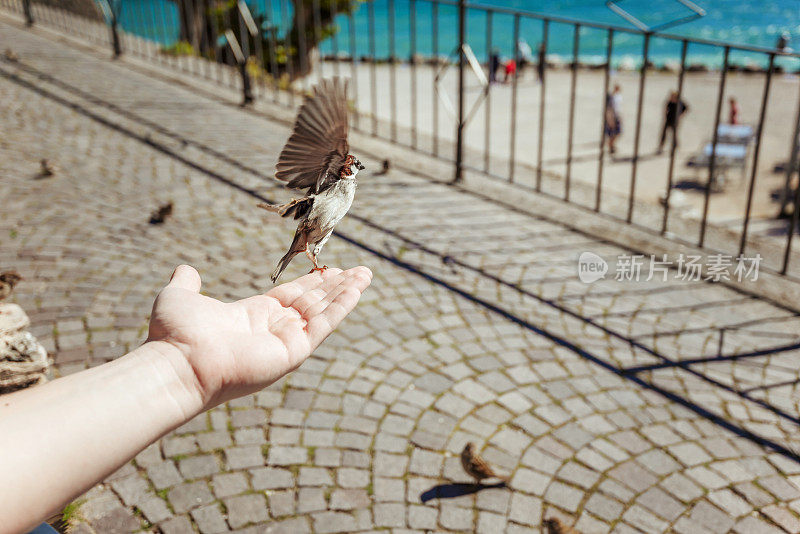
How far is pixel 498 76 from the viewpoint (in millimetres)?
28094

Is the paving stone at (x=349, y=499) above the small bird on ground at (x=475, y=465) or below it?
below

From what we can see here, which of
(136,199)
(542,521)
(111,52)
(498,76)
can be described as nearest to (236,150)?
(136,199)

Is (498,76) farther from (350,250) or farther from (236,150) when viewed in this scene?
(350,250)

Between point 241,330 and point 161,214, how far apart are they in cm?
512

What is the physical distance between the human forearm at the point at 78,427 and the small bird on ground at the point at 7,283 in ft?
13.6

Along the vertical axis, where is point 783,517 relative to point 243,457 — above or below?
below

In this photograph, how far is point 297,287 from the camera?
266cm

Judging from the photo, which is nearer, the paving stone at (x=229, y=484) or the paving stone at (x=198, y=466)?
the paving stone at (x=229, y=484)

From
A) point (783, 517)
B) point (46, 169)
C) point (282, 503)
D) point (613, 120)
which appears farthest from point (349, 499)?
point (613, 120)

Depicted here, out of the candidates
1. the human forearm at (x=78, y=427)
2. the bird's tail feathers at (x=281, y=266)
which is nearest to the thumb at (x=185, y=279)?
the human forearm at (x=78, y=427)

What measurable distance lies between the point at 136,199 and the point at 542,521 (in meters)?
5.70

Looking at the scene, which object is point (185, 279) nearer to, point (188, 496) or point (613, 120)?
point (188, 496)

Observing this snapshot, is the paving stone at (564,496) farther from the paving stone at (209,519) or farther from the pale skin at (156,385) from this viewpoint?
the pale skin at (156,385)

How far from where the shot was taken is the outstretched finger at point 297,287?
262cm
